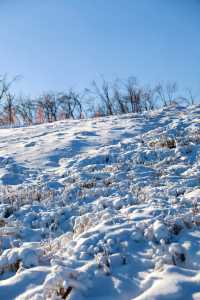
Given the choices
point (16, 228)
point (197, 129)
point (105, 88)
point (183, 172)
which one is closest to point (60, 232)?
point (16, 228)

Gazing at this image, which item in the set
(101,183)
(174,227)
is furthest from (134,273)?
(101,183)

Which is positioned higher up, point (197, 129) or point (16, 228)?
point (197, 129)

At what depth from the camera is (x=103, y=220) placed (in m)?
5.18

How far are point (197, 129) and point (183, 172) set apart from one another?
4.30 metres

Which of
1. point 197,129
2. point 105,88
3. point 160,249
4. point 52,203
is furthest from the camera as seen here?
point 105,88

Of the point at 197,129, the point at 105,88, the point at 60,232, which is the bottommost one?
the point at 60,232

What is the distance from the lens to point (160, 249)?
13.4 ft

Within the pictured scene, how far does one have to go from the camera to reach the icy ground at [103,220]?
355cm

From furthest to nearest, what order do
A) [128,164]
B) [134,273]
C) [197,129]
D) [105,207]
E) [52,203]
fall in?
[197,129], [128,164], [52,203], [105,207], [134,273]

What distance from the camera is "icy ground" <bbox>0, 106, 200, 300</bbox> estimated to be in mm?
3547

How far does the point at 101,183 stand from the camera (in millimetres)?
7621

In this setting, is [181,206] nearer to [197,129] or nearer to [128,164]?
[128,164]

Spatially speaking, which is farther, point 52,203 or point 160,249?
point 52,203

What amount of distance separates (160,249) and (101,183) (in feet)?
11.9
